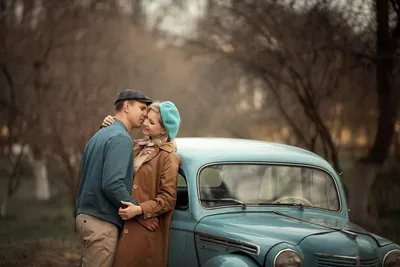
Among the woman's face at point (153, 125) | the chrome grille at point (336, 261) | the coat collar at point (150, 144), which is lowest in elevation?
the chrome grille at point (336, 261)

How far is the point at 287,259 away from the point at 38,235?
9161 mm

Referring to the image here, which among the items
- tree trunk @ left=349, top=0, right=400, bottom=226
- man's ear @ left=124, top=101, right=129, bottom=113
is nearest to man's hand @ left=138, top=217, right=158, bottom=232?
man's ear @ left=124, top=101, right=129, bottom=113

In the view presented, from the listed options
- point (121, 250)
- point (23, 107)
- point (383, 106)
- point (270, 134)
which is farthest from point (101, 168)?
point (270, 134)

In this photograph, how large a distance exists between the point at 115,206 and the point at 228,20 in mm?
7950

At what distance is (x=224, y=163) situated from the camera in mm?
5938

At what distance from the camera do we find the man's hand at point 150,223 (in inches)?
213

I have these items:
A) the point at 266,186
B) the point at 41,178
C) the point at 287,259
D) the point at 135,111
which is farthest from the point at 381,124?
the point at 41,178

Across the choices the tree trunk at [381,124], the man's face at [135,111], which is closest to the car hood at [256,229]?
the man's face at [135,111]

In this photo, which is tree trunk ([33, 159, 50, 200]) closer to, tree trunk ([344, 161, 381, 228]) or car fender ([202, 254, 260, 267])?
tree trunk ([344, 161, 381, 228])

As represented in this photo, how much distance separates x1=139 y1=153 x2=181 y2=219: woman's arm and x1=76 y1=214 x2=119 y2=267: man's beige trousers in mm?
316

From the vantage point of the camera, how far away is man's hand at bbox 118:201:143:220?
522 centimetres

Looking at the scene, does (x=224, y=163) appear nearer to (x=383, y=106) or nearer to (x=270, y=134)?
(x=383, y=106)

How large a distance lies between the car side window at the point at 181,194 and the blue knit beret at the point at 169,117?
1.49 feet

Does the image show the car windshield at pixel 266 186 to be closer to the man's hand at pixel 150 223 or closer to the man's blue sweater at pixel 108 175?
the man's hand at pixel 150 223
